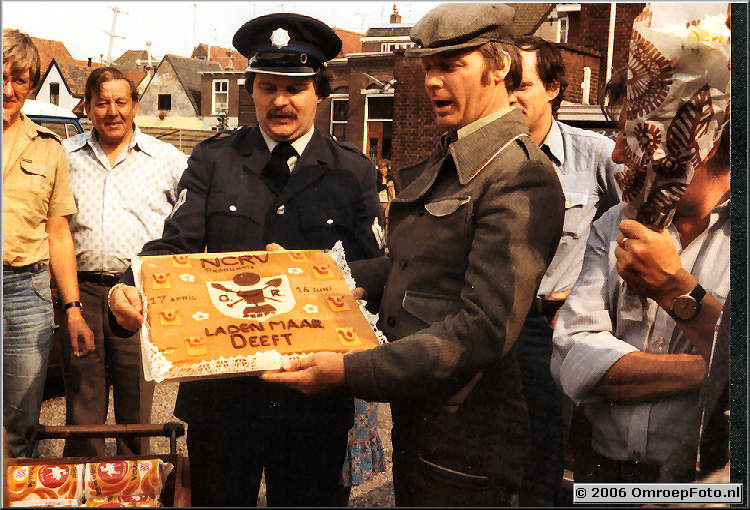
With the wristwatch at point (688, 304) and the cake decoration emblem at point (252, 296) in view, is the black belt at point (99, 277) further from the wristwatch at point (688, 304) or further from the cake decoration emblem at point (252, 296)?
the wristwatch at point (688, 304)

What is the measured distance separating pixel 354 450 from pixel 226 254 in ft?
3.33

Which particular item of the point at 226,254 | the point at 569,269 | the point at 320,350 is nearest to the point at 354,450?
the point at 320,350

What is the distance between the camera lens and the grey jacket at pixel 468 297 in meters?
2.10

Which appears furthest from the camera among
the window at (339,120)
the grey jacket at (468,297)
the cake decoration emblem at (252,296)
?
the window at (339,120)

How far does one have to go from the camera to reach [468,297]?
212 centimetres

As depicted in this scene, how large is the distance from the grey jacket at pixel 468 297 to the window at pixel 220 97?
4.18 ft

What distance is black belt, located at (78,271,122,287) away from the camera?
3.40 m

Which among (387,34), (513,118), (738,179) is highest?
(387,34)

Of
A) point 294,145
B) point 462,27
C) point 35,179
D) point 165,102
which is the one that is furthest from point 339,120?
point 35,179

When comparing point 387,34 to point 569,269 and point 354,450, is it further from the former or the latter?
point 354,450

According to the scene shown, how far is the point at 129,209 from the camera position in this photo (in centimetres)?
348

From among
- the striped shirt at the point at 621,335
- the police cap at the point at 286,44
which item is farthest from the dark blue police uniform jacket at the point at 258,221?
the striped shirt at the point at 621,335

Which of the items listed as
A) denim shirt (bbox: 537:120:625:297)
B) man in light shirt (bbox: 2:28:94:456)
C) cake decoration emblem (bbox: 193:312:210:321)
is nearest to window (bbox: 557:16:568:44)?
denim shirt (bbox: 537:120:625:297)

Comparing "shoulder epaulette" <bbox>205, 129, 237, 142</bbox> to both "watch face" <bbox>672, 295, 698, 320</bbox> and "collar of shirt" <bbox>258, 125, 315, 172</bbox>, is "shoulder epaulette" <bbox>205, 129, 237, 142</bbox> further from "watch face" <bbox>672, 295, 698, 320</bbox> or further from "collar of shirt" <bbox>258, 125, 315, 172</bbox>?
"watch face" <bbox>672, 295, 698, 320</bbox>
